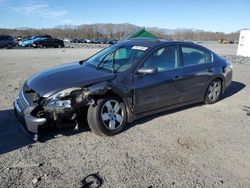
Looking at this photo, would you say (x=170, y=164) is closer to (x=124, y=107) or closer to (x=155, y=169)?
(x=155, y=169)

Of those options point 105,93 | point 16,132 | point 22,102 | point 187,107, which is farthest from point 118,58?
point 16,132

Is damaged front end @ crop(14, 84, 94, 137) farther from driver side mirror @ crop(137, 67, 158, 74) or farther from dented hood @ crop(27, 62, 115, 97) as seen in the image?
driver side mirror @ crop(137, 67, 158, 74)

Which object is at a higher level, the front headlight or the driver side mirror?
the driver side mirror

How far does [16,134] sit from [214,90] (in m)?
4.60

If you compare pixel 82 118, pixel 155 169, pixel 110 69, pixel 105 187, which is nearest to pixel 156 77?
pixel 110 69

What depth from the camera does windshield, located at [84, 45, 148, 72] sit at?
522 cm

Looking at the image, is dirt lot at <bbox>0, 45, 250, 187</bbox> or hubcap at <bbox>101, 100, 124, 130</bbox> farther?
hubcap at <bbox>101, 100, 124, 130</bbox>

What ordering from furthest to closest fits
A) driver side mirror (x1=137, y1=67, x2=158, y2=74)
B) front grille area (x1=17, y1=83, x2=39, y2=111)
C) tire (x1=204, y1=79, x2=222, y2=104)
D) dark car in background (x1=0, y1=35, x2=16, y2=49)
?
dark car in background (x1=0, y1=35, x2=16, y2=49)
tire (x1=204, y1=79, x2=222, y2=104)
driver side mirror (x1=137, y1=67, x2=158, y2=74)
front grille area (x1=17, y1=83, x2=39, y2=111)

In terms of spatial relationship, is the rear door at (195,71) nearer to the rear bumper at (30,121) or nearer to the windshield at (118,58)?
the windshield at (118,58)

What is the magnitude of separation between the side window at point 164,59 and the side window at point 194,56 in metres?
0.28

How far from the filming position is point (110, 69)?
17.1 feet

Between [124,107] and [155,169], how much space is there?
145cm

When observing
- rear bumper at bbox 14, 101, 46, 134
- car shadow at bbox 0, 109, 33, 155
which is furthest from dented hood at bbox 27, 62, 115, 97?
car shadow at bbox 0, 109, 33, 155

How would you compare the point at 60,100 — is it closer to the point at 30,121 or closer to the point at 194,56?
the point at 30,121
